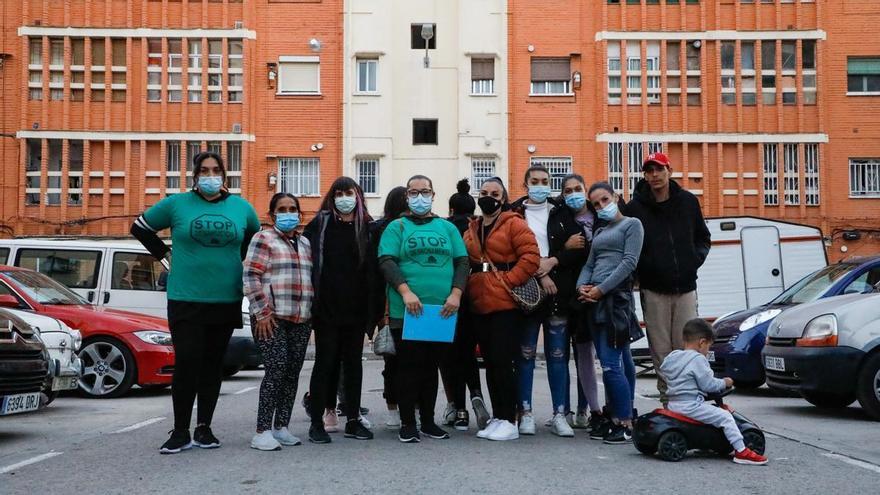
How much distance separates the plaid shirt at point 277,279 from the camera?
7414 millimetres

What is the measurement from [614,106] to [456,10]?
21.0 ft

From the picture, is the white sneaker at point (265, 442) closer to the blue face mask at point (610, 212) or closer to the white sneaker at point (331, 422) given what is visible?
the white sneaker at point (331, 422)

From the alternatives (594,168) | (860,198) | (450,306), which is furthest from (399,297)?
(860,198)

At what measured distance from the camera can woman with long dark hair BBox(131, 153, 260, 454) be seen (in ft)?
24.1

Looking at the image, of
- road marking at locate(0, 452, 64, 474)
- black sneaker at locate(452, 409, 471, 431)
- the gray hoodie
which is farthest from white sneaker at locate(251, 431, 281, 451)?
the gray hoodie

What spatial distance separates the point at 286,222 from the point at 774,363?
18.3 ft

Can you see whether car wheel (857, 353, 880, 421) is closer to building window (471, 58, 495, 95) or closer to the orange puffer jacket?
the orange puffer jacket

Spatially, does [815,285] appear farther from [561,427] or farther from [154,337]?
[154,337]

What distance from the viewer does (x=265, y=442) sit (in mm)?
7402

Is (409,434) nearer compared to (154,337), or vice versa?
(409,434)

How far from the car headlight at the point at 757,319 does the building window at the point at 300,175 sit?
75.2 ft

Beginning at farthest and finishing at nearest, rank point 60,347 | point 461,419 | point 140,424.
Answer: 1. point 60,347
2. point 140,424
3. point 461,419

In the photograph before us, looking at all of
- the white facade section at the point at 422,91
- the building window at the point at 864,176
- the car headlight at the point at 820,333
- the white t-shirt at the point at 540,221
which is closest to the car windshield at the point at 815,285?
the car headlight at the point at 820,333

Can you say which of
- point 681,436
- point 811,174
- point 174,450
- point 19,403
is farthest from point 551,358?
point 811,174
